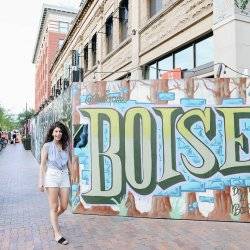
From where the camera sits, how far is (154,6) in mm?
14469

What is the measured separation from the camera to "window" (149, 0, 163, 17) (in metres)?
13.9

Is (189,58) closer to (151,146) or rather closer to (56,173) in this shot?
(151,146)

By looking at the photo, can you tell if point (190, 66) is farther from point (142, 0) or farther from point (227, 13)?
point (142, 0)

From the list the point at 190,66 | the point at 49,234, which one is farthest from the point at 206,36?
the point at 49,234

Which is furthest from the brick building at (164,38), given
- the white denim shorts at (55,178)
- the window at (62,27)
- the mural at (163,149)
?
the window at (62,27)

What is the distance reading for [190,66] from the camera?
38.4 feet

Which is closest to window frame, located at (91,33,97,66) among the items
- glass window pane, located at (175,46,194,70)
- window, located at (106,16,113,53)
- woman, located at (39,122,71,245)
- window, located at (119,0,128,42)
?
window, located at (106,16,113,53)

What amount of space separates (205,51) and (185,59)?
118 cm

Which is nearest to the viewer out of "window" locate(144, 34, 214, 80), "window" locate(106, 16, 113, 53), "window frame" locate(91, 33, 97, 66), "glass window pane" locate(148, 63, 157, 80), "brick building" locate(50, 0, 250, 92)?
"brick building" locate(50, 0, 250, 92)

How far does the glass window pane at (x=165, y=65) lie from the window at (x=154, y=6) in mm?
1891

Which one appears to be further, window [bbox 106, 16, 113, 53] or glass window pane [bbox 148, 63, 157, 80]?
window [bbox 106, 16, 113, 53]

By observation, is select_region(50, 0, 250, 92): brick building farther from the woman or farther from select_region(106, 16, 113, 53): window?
the woman

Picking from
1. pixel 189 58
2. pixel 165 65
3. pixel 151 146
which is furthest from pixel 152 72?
pixel 151 146

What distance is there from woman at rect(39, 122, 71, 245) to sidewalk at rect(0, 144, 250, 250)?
421 millimetres
